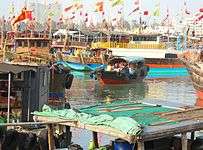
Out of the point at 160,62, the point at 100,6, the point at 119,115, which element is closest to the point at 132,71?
the point at 100,6

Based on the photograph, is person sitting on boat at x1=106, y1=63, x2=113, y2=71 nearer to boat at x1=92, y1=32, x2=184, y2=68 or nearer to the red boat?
the red boat

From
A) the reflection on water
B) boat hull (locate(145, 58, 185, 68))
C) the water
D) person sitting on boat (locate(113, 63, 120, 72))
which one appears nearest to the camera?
the water

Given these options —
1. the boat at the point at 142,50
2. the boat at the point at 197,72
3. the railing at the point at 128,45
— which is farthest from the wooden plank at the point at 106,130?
the railing at the point at 128,45

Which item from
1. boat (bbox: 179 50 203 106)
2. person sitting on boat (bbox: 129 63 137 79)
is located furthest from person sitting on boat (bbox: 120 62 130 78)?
boat (bbox: 179 50 203 106)

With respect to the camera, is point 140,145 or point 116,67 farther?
point 116,67

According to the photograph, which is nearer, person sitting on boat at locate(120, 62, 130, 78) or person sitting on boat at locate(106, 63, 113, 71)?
person sitting on boat at locate(120, 62, 130, 78)

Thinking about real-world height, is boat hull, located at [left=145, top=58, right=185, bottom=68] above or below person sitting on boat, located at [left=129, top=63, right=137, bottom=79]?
below

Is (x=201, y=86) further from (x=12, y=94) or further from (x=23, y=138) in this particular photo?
(x=23, y=138)

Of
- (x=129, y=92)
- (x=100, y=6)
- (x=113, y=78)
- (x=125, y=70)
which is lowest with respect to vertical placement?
(x=129, y=92)

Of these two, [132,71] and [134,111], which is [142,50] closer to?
[132,71]

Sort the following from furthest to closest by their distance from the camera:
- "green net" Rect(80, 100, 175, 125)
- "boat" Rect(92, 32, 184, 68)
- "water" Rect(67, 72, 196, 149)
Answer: "boat" Rect(92, 32, 184, 68), "water" Rect(67, 72, 196, 149), "green net" Rect(80, 100, 175, 125)

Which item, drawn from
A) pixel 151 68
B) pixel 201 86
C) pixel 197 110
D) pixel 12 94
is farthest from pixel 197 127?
pixel 151 68

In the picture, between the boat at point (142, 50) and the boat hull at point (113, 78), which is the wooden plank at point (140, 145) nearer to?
the boat hull at point (113, 78)

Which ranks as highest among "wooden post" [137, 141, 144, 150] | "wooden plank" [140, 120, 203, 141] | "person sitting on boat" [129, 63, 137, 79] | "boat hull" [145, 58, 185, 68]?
"wooden plank" [140, 120, 203, 141]
